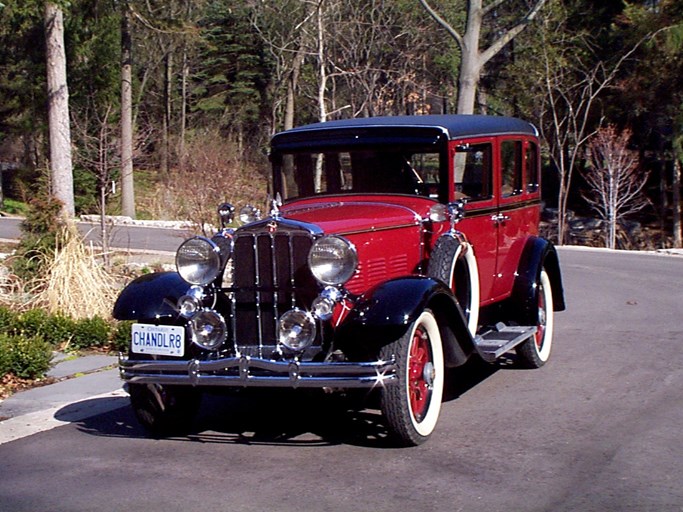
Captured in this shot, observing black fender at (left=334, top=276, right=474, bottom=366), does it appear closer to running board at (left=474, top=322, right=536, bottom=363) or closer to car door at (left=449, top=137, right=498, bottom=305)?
running board at (left=474, top=322, right=536, bottom=363)

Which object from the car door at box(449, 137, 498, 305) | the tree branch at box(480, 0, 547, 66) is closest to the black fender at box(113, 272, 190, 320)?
the car door at box(449, 137, 498, 305)

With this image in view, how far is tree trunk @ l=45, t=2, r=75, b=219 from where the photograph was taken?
1680 cm

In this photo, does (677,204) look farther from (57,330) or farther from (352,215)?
(352,215)

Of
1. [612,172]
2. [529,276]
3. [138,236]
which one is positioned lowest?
[138,236]

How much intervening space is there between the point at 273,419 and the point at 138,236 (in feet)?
56.2

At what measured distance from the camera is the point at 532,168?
31.3 ft

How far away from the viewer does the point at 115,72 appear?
35500 mm

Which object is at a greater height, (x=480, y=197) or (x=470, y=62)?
(x=470, y=62)

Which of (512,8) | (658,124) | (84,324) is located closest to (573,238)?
(658,124)

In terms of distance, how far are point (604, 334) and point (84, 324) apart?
5.65 m

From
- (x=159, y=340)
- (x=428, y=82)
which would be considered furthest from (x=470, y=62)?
(x=159, y=340)

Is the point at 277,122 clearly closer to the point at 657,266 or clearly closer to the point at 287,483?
the point at 657,266

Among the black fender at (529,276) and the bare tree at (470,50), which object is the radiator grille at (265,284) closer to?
the black fender at (529,276)

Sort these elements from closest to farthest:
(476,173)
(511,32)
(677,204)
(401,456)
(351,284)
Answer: (401,456) < (351,284) < (476,173) < (511,32) < (677,204)
